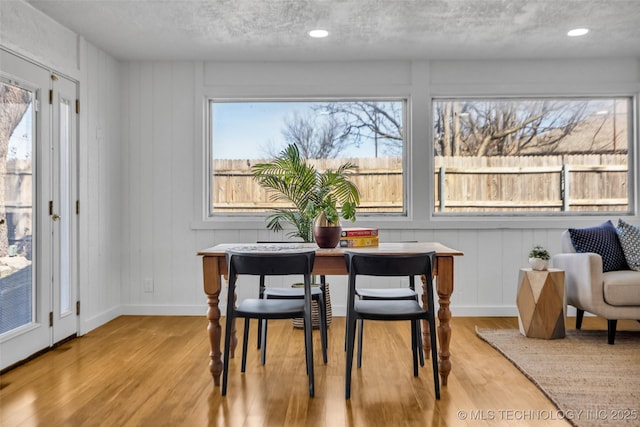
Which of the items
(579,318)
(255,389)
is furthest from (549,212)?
(255,389)

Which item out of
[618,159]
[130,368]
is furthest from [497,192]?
[130,368]

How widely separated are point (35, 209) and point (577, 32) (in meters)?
4.21

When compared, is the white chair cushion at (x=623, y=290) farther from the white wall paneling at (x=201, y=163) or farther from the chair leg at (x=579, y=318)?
the white wall paneling at (x=201, y=163)

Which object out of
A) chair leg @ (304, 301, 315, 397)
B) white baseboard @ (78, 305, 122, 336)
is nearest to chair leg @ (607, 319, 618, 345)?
chair leg @ (304, 301, 315, 397)

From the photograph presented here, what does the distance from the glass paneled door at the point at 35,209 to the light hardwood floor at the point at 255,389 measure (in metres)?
0.24

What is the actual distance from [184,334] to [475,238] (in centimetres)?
271

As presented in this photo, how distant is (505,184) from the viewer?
15.7 ft

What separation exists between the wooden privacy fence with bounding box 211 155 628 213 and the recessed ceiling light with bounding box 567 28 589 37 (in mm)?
1194

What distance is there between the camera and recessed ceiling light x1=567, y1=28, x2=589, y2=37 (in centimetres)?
388

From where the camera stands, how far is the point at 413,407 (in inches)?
97.3

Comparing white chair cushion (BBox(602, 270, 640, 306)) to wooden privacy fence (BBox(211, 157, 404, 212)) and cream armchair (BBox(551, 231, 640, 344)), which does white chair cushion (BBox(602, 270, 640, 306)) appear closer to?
cream armchair (BBox(551, 231, 640, 344))

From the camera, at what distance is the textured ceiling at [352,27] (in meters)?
3.44

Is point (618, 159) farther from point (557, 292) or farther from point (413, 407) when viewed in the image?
point (413, 407)

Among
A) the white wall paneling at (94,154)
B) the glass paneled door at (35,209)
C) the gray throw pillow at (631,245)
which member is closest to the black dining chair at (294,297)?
the glass paneled door at (35,209)
